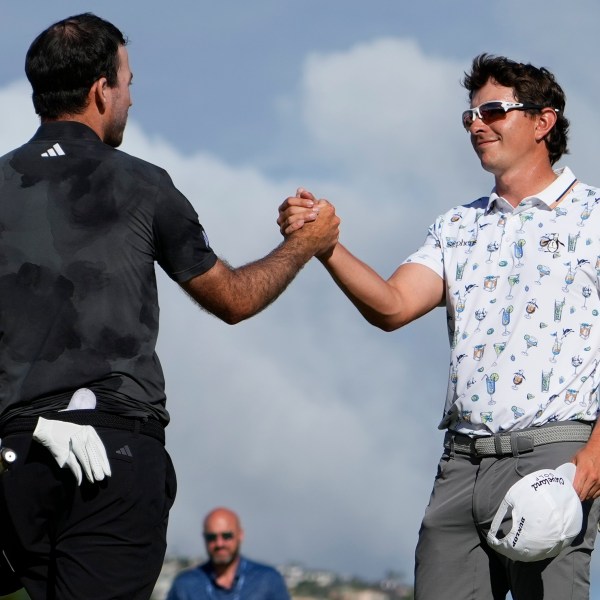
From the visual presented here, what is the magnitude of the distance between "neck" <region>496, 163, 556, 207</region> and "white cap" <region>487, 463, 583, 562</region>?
1.09 m

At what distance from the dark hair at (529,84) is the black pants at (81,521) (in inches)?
82.7

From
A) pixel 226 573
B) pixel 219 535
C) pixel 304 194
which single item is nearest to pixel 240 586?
Answer: pixel 226 573

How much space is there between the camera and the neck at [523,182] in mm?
4945

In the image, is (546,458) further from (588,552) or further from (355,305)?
(355,305)

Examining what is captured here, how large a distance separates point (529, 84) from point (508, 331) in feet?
3.36

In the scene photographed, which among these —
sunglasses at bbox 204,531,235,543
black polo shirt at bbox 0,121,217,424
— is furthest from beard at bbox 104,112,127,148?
sunglasses at bbox 204,531,235,543

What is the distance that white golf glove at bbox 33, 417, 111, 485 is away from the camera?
3.76m

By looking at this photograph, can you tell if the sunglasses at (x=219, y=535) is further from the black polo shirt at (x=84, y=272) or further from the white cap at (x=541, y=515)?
the black polo shirt at (x=84, y=272)

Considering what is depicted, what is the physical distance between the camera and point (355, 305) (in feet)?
16.8

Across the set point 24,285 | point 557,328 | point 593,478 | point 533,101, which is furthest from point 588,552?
point 24,285

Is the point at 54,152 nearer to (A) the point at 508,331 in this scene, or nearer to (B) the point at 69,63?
(B) the point at 69,63

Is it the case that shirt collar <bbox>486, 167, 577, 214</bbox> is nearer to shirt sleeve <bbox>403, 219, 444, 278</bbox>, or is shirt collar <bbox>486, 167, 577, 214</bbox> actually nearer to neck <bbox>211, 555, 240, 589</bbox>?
shirt sleeve <bbox>403, 219, 444, 278</bbox>

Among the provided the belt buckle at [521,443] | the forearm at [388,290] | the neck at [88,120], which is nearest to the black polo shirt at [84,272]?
the neck at [88,120]

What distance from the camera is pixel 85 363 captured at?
3.86 meters
